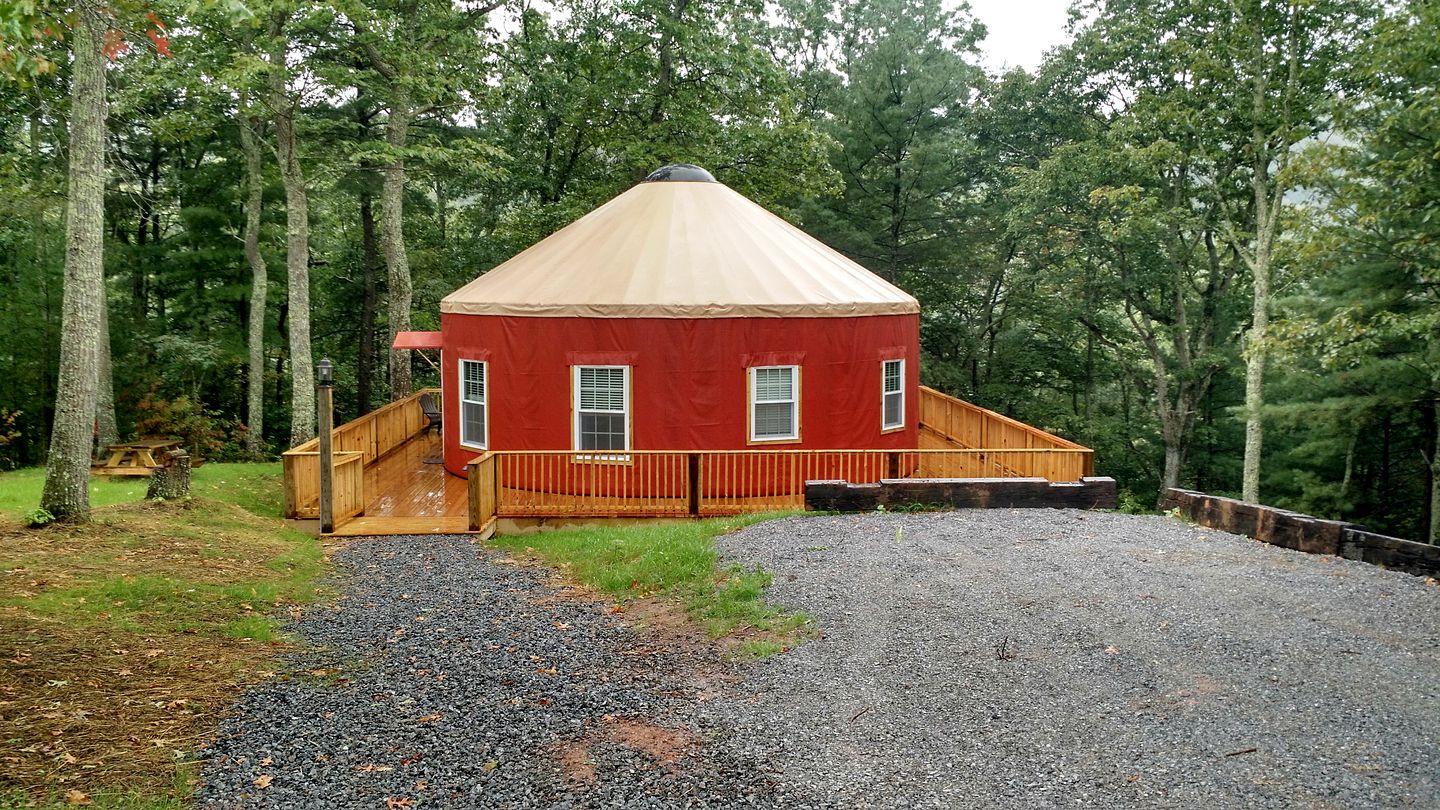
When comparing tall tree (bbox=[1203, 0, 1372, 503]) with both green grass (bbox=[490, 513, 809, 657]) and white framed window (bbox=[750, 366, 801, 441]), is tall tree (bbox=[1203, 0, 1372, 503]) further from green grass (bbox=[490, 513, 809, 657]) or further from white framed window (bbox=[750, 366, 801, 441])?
green grass (bbox=[490, 513, 809, 657])

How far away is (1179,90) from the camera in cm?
1975

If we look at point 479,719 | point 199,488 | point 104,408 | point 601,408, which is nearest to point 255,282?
point 104,408

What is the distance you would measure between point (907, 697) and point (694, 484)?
5.97 metres

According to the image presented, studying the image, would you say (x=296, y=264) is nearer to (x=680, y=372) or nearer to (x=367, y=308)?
(x=680, y=372)

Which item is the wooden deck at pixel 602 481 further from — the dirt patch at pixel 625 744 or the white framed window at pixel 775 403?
the dirt patch at pixel 625 744

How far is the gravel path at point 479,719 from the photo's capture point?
183 inches

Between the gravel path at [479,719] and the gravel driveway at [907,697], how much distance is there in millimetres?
19

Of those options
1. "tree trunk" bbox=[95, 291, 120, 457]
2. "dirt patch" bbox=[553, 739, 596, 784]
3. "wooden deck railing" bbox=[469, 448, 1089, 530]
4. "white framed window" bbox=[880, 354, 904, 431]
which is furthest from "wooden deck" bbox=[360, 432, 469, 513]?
"dirt patch" bbox=[553, 739, 596, 784]

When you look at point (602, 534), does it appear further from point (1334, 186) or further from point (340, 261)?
point (340, 261)

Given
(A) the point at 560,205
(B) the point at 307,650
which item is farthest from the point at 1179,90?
(B) the point at 307,650

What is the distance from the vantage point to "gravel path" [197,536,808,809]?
4.65m

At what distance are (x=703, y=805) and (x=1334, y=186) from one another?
594 inches

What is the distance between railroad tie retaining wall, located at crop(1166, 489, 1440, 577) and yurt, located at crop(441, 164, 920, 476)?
4501 mm

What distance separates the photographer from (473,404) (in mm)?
13391
